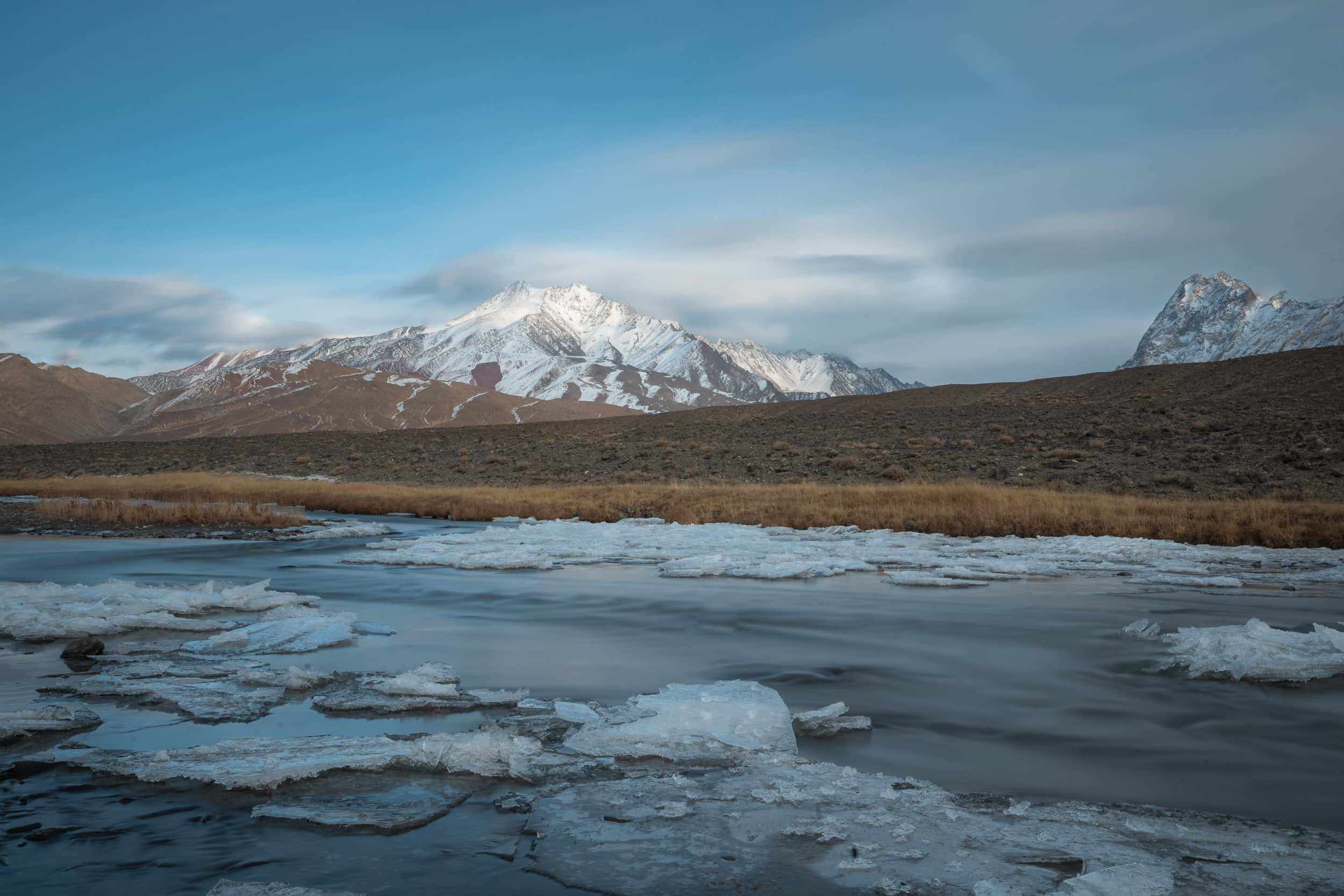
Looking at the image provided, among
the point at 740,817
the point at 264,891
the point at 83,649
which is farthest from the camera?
the point at 83,649

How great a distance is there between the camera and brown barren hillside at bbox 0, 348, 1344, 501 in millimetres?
29172

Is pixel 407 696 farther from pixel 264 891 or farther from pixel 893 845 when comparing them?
pixel 893 845

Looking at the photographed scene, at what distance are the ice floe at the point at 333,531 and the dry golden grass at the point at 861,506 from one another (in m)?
4.18

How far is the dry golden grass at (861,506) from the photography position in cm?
1942

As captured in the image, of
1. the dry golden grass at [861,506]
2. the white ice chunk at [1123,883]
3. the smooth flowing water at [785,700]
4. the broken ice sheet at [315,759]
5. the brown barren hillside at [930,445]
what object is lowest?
the smooth flowing water at [785,700]

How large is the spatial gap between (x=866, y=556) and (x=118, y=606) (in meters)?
12.8

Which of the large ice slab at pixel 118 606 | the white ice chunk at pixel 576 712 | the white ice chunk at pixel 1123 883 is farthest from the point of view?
the large ice slab at pixel 118 606

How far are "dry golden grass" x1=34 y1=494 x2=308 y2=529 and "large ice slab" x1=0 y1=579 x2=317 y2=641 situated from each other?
14.4 meters

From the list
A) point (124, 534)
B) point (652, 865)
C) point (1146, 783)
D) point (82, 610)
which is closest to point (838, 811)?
point (652, 865)

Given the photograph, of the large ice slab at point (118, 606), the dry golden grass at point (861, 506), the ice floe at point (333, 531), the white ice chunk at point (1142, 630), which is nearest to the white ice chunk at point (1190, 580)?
the white ice chunk at point (1142, 630)

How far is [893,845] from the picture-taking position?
4.52m

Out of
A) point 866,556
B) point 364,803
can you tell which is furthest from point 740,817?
point 866,556

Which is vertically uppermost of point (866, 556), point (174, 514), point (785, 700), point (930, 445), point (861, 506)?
point (930, 445)

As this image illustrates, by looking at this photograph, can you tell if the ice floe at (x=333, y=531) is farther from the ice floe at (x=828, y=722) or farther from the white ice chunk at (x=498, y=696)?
the ice floe at (x=828, y=722)
